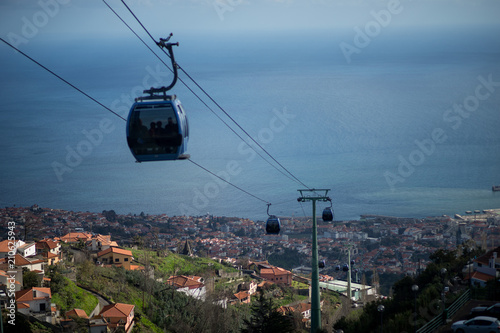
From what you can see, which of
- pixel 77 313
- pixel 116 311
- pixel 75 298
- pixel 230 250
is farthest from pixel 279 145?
pixel 77 313

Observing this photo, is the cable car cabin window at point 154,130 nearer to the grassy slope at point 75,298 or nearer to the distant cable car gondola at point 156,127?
the distant cable car gondola at point 156,127

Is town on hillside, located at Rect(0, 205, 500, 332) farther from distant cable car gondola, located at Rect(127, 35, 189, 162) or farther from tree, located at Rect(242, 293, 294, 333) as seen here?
distant cable car gondola, located at Rect(127, 35, 189, 162)

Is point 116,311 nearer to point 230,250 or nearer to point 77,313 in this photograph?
point 77,313

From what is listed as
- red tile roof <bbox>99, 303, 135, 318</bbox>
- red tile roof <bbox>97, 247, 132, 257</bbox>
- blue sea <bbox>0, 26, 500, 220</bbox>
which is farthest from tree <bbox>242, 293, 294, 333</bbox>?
blue sea <bbox>0, 26, 500, 220</bbox>

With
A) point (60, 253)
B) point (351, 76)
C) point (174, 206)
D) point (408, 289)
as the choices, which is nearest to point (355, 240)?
point (174, 206)

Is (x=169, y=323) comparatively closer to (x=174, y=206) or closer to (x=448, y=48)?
(x=174, y=206)

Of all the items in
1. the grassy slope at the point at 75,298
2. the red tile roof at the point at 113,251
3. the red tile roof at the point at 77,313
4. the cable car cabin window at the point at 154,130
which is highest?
the cable car cabin window at the point at 154,130

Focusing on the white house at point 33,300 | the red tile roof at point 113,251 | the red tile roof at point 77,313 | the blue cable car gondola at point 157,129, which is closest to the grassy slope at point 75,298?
the red tile roof at point 77,313
